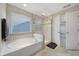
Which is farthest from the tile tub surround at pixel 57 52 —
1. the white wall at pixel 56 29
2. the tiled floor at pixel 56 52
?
the white wall at pixel 56 29

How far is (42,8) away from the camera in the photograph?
1.65m

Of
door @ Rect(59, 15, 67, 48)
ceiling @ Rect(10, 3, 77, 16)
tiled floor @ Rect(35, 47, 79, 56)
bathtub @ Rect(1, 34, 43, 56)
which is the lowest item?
tiled floor @ Rect(35, 47, 79, 56)

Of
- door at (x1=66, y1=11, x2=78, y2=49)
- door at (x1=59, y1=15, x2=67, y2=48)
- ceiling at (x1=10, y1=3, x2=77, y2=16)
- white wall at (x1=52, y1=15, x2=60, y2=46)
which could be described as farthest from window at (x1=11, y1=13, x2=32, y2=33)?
door at (x1=66, y1=11, x2=78, y2=49)

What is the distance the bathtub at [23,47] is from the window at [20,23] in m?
0.14

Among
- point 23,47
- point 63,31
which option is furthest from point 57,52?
point 23,47

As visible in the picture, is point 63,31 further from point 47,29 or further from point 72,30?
point 47,29

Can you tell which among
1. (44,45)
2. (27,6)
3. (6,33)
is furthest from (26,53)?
(27,6)

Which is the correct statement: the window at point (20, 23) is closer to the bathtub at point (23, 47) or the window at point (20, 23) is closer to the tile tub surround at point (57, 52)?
the bathtub at point (23, 47)

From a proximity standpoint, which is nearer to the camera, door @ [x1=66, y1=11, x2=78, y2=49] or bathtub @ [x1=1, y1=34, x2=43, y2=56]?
bathtub @ [x1=1, y1=34, x2=43, y2=56]

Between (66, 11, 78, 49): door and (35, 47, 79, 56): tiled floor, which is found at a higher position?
(66, 11, 78, 49): door

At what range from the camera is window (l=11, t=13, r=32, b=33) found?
159cm

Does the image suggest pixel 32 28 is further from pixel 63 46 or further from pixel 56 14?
pixel 63 46

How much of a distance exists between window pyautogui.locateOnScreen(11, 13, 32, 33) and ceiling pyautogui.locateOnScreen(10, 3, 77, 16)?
0.42 ft

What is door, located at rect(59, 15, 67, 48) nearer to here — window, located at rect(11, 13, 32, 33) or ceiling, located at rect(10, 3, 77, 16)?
ceiling, located at rect(10, 3, 77, 16)
